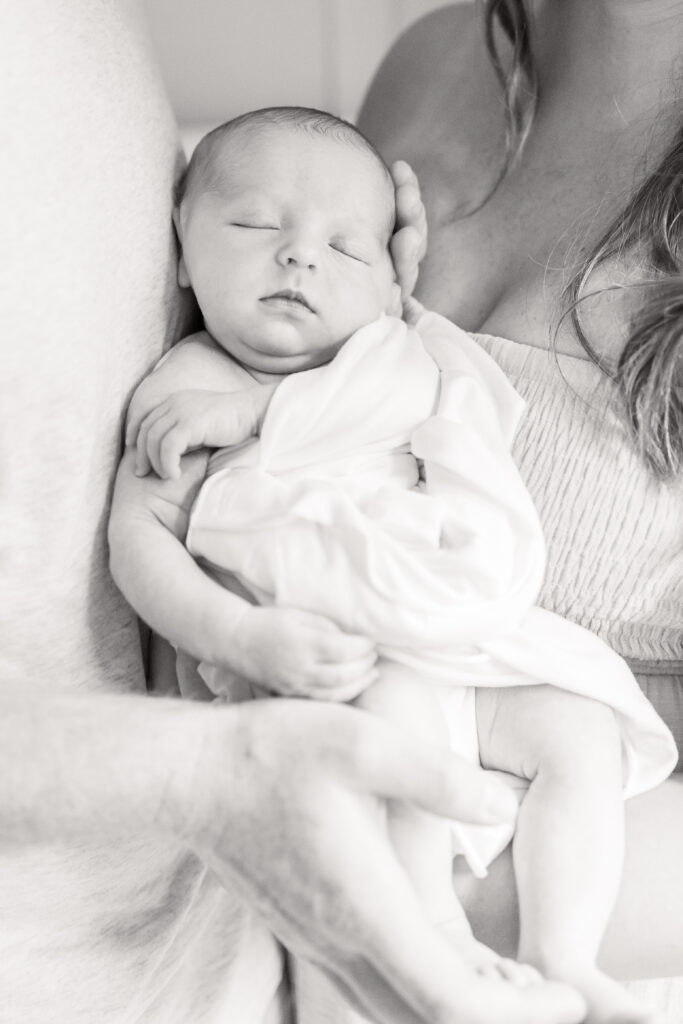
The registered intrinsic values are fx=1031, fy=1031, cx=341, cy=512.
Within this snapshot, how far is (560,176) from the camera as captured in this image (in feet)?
3.63

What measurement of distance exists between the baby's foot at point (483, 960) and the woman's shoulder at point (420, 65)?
0.93m

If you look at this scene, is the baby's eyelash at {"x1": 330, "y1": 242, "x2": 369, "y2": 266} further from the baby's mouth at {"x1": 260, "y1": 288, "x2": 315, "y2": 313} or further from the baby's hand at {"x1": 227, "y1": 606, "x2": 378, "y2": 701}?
the baby's hand at {"x1": 227, "y1": 606, "x2": 378, "y2": 701}

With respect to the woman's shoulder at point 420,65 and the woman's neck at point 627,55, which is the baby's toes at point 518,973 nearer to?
the woman's neck at point 627,55

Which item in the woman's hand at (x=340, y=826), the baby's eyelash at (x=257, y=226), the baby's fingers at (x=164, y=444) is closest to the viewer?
the woman's hand at (x=340, y=826)

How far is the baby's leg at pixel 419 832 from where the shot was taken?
0.77m

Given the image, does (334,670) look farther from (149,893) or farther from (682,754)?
(682,754)

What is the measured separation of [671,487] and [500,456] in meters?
0.16

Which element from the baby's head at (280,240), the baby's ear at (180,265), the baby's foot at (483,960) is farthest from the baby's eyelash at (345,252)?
the baby's foot at (483,960)

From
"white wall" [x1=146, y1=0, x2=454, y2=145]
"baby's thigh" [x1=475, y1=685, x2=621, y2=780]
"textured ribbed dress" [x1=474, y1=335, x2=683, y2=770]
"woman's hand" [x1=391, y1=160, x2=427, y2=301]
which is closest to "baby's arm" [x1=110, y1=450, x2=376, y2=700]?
"baby's thigh" [x1=475, y1=685, x2=621, y2=780]

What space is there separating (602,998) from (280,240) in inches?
25.8

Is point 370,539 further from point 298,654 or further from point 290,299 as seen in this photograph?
point 290,299

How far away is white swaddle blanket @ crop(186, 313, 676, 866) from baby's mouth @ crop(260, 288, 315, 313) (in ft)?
0.17

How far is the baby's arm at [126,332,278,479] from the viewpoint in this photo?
82 cm

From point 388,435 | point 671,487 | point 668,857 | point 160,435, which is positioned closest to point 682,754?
point 668,857
